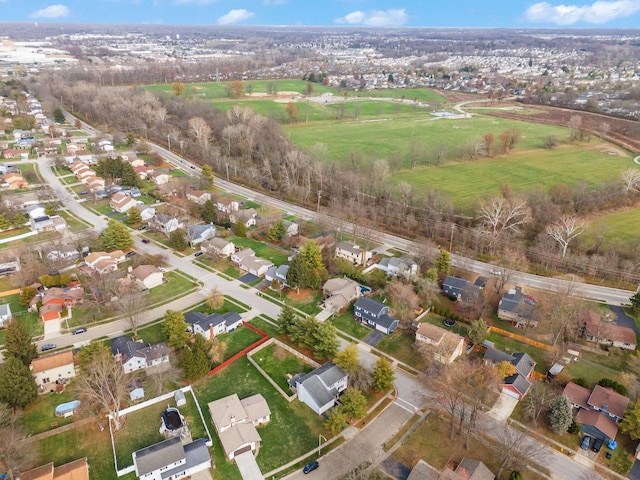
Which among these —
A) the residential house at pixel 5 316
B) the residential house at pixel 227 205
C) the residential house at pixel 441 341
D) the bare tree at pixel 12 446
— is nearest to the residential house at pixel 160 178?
the residential house at pixel 227 205

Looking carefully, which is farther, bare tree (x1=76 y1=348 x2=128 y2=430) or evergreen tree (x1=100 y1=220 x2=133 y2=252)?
evergreen tree (x1=100 y1=220 x2=133 y2=252)

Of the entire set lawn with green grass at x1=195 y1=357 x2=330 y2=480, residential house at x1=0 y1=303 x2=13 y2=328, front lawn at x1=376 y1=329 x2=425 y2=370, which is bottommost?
lawn with green grass at x1=195 y1=357 x2=330 y2=480

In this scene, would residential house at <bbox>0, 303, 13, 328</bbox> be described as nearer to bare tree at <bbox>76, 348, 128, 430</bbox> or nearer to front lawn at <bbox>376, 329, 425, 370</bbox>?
bare tree at <bbox>76, 348, 128, 430</bbox>

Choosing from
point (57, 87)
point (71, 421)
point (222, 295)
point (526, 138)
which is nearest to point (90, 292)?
point (222, 295)

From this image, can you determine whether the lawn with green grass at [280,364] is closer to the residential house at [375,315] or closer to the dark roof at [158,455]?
Answer: the residential house at [375,315]

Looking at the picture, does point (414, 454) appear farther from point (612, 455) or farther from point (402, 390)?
point (612, 455)

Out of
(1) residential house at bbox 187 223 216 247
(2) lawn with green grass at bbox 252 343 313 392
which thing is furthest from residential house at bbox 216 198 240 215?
(2) lawn with green grass at bbox 252 343 313 392
